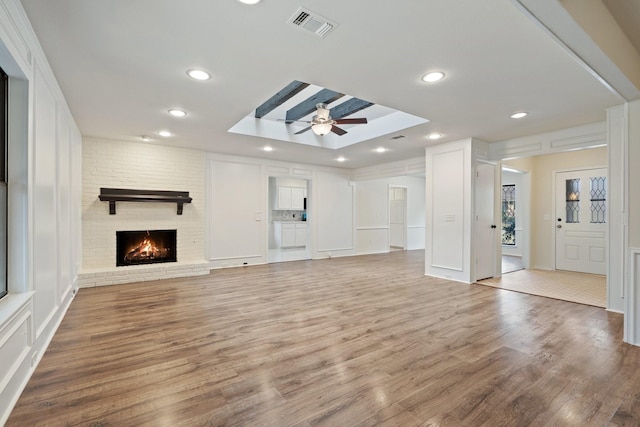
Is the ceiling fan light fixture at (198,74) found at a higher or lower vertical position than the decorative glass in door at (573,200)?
higher

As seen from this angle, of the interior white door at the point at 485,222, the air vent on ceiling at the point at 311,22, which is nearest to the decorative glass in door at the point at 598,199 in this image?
the interior white door at the point at 485,222

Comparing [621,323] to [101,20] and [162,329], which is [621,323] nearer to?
[162,329]

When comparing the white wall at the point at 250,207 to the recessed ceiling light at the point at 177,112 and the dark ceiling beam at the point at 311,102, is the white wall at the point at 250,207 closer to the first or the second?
the dark ceiling beam at the point at 311,102

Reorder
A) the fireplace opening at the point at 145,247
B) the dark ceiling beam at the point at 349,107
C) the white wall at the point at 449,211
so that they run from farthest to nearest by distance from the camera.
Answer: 1. the fireplace opening at the point at 145,247
2. the white wall at the point at 449,211
3. the dark ceiling beam at the point at 349,107

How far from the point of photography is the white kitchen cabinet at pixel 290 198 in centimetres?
1012

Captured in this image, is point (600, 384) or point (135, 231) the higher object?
point (135, 231)

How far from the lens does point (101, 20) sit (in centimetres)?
212

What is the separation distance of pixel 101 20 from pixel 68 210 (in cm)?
276

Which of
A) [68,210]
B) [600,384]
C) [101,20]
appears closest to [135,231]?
[68,210]

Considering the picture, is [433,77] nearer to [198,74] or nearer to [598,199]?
[198,74]

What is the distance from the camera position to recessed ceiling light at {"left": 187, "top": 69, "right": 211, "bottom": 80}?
2.84 metres

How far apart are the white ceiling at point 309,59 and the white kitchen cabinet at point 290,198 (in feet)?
19.1

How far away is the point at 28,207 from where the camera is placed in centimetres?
219

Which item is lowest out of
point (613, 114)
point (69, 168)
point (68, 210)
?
point (68, 210)
